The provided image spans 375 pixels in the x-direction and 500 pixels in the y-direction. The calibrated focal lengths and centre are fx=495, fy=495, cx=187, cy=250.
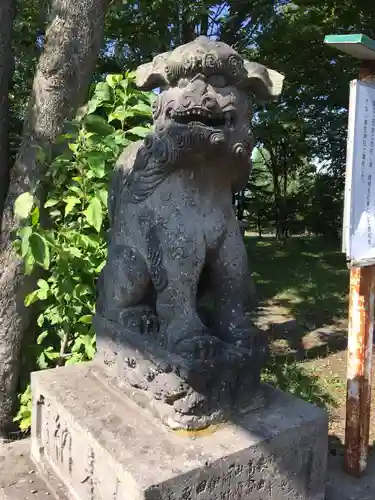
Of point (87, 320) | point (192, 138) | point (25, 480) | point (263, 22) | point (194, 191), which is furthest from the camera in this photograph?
point (263, 22)

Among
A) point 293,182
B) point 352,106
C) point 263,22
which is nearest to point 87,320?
point 352,106

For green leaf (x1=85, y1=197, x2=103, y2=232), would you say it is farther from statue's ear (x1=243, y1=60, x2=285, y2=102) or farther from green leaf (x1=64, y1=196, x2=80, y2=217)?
statue's ear (x1=243, y1=60, x2=285, y2=102)

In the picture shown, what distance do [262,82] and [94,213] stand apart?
103cm

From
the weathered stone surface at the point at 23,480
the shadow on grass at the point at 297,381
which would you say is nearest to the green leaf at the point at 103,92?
the weathered stone surface at the point at 23,480

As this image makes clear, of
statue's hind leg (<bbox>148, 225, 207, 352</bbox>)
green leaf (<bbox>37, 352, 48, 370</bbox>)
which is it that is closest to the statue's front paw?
statue's hind leg (<bbox>148, 225, 207, 352</bbox>)

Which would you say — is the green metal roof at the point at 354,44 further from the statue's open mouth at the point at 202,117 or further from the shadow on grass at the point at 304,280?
the shadow on grass at the point at 304,280

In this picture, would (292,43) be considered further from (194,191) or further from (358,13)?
(194,191)

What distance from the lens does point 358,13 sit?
624cm

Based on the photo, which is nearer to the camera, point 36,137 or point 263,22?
point 36,137

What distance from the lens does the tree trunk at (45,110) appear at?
284 cm

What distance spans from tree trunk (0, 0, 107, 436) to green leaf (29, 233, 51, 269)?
761 millimetres

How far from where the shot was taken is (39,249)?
6.97 feet

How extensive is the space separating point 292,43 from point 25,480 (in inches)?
240

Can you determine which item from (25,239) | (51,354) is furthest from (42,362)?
(25,239)
